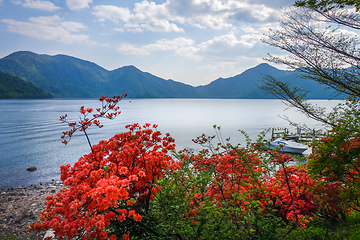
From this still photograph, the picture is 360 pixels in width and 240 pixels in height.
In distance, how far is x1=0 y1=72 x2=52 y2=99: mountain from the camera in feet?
418

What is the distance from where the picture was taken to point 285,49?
23.4 ft

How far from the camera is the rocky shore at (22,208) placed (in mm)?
7539

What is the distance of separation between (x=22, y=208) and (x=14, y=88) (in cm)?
15845

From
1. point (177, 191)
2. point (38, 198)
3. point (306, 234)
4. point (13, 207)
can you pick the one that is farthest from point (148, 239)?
point (38, 198)

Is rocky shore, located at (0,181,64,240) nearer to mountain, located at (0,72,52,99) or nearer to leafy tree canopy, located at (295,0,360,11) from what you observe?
leafy tree canopy, located at (295,0,360,11)

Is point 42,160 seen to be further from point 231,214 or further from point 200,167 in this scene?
point 231,214

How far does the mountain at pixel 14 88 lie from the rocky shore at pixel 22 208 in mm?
150298

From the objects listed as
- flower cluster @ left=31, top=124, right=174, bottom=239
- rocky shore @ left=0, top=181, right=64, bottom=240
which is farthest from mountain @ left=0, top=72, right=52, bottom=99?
flower cluster @ left=31, top=124, right=174, bottom=239

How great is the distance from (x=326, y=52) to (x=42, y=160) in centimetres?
2372

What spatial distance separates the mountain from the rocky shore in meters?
150

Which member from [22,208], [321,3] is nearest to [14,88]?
[22,208]

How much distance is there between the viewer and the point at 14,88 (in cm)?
13188

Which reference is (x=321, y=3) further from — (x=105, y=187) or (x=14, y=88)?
(x=14, y=88)

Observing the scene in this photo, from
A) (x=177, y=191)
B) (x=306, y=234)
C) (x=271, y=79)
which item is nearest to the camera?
(x=177, y=191)
